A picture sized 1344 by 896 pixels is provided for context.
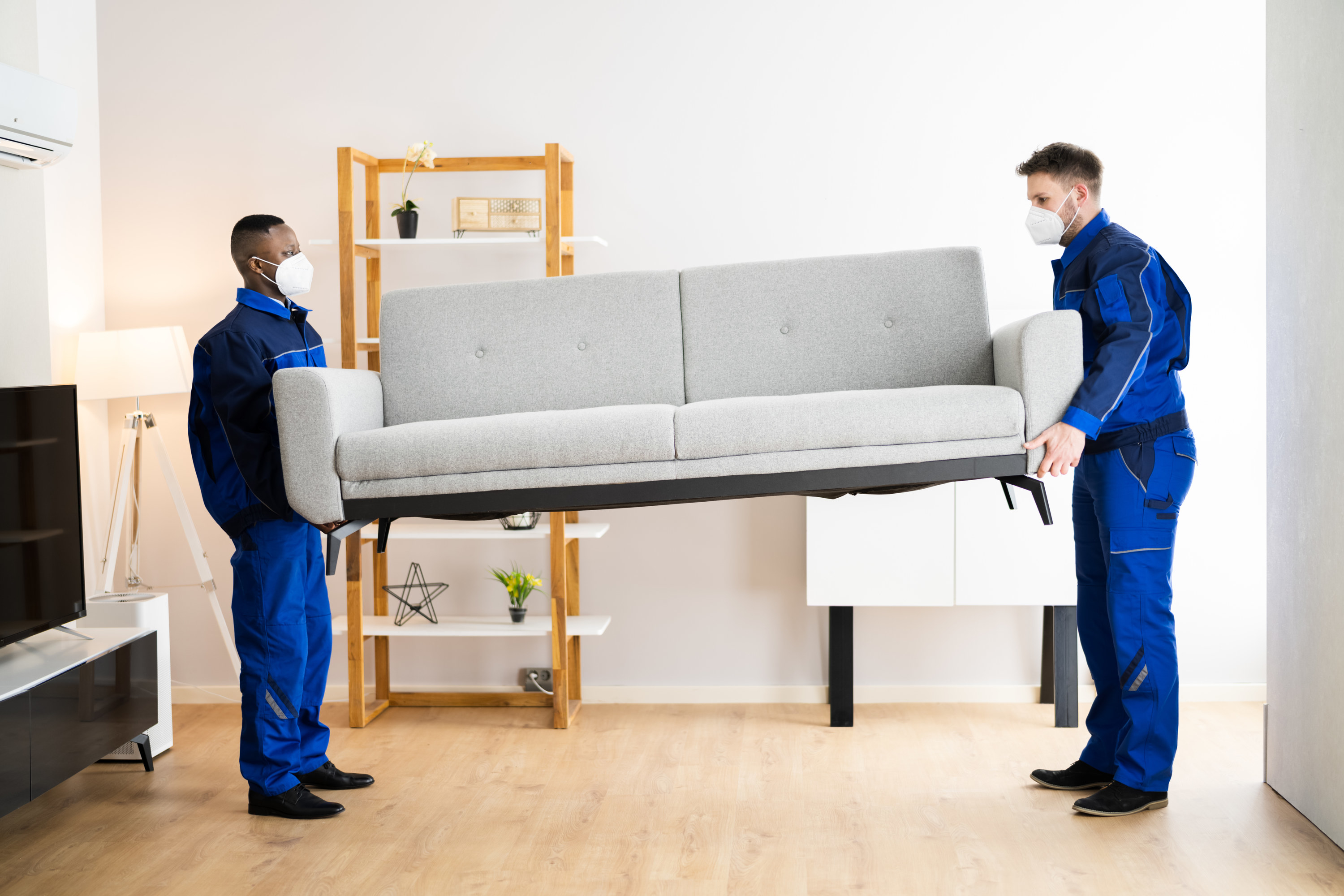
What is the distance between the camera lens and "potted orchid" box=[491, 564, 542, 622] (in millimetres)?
3400

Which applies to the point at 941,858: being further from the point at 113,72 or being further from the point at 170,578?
the point at 113,72

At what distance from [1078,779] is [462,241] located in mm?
A: 2379

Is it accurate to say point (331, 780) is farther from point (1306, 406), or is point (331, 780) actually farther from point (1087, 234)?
point (1306, 406)

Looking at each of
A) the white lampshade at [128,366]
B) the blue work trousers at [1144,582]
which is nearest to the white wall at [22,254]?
the white lampshade at [128,366]

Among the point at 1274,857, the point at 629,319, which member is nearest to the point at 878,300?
the point at 629,319

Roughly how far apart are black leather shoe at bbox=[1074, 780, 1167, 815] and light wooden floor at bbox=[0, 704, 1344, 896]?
0.03 m

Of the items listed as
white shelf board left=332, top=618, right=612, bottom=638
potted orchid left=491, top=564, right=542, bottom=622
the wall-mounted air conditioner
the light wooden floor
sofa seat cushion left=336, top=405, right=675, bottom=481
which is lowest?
the light wooden floor

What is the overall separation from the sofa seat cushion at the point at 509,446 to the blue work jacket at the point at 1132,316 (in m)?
0.99

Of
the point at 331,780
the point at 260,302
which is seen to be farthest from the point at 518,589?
the point at 260,302

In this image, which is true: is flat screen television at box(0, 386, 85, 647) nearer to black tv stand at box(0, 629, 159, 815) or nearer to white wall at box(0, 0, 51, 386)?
black tv stand at box(0, 629, 159, 815)

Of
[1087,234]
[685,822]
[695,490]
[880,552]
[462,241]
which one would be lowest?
[685,822]

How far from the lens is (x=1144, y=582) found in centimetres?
242

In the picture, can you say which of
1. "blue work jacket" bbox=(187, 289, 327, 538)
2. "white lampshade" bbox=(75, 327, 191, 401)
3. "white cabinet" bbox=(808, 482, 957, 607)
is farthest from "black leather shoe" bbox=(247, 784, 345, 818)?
"white cabinet" bbox=(808, 482, 957, 607)

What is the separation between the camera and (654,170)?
356 centimetres
